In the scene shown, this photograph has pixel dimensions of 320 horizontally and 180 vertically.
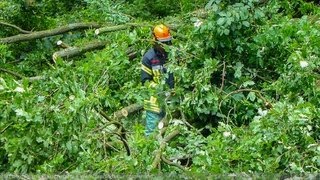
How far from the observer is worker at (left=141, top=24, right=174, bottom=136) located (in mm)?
5195

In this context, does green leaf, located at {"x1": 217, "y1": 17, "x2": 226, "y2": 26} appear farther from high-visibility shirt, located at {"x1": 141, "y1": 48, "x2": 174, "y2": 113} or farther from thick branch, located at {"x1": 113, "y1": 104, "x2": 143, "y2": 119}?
thick branch, located at {"x1": 113, "y1": 104, "x2": 143, "y2": 119}

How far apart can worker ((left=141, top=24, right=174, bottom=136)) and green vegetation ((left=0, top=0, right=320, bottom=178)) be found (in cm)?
11

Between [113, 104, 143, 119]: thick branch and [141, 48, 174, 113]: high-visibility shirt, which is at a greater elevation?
[141, 48, 174, 113]: high-visibility shirt

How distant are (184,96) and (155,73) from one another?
56cm

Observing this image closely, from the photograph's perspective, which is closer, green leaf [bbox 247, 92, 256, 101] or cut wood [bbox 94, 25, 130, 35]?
green leaf [bbox 247, 92, 256, 101]

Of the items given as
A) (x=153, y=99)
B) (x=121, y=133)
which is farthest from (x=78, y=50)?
(x=121, y=133)

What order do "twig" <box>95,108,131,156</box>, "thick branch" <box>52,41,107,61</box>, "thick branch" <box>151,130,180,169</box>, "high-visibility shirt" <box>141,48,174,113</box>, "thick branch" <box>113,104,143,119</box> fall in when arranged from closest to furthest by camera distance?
"thick branch" <box>151,130,180,169</box> < "twig" <box>95,108,131,156</box> < "thick branch" <box>113,104,143,119</box> < "high-visibility shirt" <box>141,48,174,113</box> < "thick branch" <box>52,41,107,61</box>

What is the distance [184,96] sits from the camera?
5.09 meters

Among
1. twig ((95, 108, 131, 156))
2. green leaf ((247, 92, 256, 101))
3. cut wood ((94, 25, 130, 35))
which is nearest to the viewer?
twig ((95, 108, 131, 156))

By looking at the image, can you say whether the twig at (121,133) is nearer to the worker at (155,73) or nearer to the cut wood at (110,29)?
the worker at (155,73)

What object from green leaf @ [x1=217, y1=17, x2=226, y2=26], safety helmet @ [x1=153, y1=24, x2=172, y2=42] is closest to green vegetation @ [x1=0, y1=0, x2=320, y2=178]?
green leaf @ [x1=217, y1=17, x2=226, y2=26]

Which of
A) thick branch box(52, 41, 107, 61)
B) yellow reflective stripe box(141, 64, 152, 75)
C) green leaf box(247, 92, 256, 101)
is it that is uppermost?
green leaf box(247, 92, 256, 101)

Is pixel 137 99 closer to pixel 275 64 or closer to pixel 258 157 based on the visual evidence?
pixel 275 64

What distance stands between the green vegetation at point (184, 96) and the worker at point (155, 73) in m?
0.11
